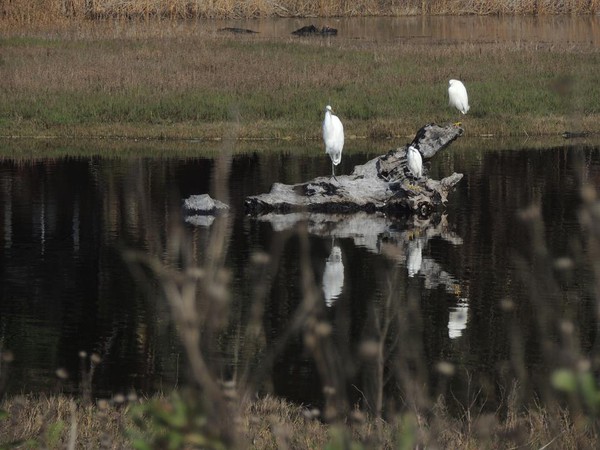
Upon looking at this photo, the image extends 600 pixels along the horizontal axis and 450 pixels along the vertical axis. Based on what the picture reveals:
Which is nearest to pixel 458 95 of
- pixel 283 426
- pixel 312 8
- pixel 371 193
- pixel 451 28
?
pixel 371 193

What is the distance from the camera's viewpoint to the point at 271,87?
26.5m

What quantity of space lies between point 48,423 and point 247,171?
43.7ft

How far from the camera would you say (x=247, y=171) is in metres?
19.3

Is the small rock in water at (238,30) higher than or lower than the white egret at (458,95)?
higher

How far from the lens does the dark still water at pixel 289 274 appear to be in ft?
27.4

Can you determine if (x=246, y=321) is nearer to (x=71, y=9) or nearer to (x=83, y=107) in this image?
(x=83, y=107)

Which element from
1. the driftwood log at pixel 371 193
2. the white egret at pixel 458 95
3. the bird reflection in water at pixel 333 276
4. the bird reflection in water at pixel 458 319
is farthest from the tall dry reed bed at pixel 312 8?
the bird reflection in water at pixel 458 319

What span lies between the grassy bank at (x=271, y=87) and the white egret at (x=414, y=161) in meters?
6.66

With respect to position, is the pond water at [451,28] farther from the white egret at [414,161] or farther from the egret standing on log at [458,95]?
the white egret at [414,161]

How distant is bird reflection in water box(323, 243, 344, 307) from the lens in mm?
10886

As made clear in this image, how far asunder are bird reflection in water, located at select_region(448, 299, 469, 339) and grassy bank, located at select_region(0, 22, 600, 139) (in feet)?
36.2

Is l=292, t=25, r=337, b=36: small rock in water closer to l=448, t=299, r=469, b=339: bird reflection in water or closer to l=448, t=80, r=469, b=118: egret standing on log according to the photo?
l=448, t=80, r=469, b=118: egret standing on log

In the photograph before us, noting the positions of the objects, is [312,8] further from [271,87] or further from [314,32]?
[271,87]

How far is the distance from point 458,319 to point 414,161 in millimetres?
4954
